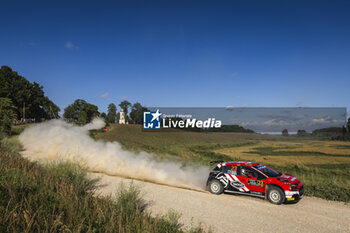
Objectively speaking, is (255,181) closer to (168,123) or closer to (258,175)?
(258,175)

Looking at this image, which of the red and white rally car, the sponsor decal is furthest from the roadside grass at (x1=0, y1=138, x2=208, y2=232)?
the sponsor decal

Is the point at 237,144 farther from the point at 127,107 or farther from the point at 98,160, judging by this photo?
the point at 127,107

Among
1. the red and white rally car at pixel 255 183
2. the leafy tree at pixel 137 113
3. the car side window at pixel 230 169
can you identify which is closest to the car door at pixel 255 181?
the red and white rally car at pixel 255 183

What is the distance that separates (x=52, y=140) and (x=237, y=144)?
3749 centimetres

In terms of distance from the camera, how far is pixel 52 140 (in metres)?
26.4

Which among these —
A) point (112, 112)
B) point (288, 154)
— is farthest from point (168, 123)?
point (112, 112)

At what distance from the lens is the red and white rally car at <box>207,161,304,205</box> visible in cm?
1086

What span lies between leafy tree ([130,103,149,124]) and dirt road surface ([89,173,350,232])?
108 metres

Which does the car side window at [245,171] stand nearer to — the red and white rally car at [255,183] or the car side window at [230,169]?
the red and white rally car at [255,183]

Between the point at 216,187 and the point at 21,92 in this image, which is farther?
the point at 21,92

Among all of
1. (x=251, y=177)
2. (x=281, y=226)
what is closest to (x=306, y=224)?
(x=281, y=226)

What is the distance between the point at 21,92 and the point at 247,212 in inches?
3118

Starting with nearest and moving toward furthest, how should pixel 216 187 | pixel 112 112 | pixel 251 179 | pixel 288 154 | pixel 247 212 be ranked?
pixel 247 212, pixel 251 179, pixel 216 187, pixel 288 154, pixel 112 112

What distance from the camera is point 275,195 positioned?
11.1 meters
